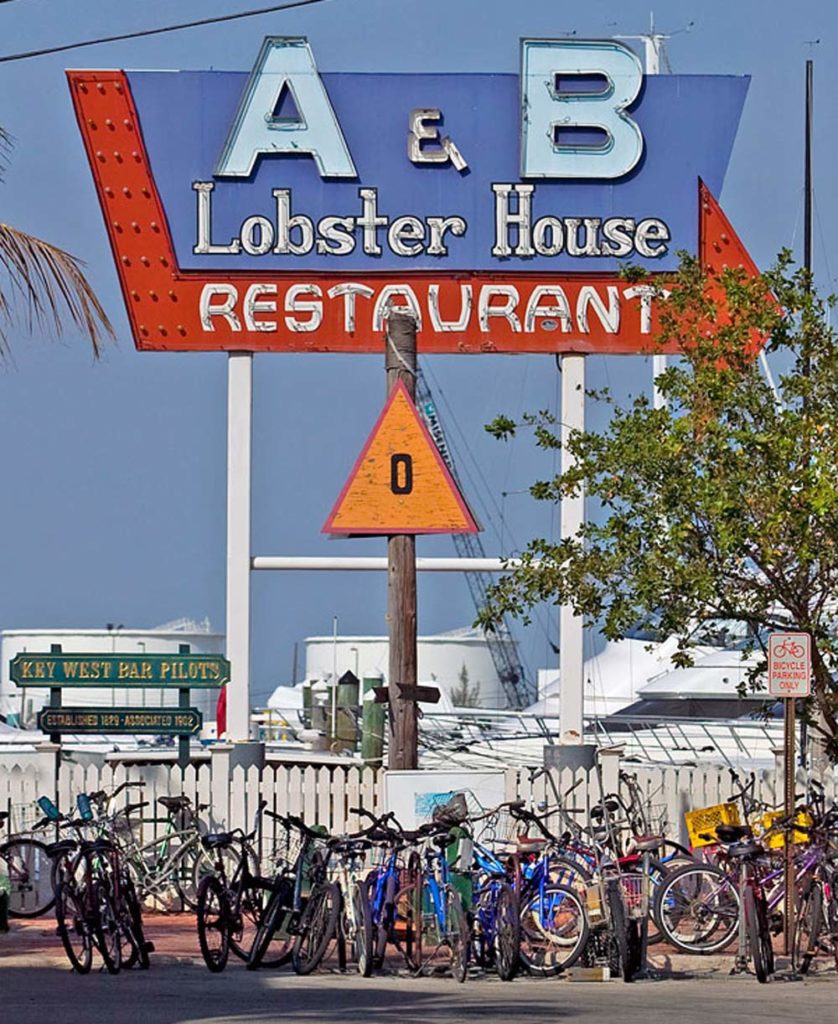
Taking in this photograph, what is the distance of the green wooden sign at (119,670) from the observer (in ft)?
67.3

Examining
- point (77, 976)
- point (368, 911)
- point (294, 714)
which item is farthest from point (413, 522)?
point (294, 714)

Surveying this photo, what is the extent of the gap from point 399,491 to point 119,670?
17.1 ft

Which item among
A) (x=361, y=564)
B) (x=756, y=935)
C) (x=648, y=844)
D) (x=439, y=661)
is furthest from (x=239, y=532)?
(x=439, y=661)

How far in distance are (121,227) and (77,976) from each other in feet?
29.7

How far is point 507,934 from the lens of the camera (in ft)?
47.7

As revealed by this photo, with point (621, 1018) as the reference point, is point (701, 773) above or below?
above

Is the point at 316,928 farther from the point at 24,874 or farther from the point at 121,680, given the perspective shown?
the point at 121,680

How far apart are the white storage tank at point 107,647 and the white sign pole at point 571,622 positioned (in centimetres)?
3020

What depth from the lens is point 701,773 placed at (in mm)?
19781

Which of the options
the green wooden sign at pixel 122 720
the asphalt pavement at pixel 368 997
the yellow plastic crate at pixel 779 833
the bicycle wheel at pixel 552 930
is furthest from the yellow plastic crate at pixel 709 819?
the green wooden sign at pixel 122 720

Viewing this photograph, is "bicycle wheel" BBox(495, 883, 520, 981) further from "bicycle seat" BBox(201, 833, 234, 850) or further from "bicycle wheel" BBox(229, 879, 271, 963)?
"bicycle seat" BBox(201, 833, 234, 850)

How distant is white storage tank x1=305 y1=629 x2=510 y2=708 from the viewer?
6656 centimetres

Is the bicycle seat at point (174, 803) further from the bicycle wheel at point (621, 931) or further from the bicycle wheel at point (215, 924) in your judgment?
the bicycle wheel at point (621, 931)

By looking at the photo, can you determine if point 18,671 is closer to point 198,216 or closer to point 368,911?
point 198,216
